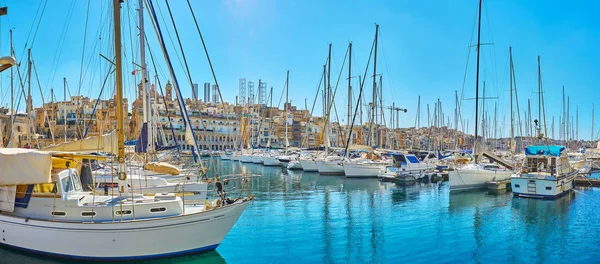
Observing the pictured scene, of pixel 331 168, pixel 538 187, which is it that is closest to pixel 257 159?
pixel 331 168

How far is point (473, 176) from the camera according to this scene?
93.0 feet

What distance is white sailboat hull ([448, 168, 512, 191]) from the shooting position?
90.9ft

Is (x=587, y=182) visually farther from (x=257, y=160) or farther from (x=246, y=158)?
(x=246, y=158)

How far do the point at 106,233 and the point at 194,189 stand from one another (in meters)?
10.2

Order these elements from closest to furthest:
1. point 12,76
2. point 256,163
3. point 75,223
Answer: point 75,223, point 12,76, point 256,163

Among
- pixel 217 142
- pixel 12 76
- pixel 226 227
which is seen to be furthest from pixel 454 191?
pixel 217 142

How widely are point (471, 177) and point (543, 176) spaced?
478cm

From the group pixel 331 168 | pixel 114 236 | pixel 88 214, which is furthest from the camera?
pixel 331 168

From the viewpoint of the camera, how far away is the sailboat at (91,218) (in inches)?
415

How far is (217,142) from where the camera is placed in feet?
352

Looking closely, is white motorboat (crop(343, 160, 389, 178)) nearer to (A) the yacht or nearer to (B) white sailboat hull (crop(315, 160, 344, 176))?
(A) the yacht

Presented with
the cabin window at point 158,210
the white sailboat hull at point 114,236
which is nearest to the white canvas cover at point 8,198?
the white sailboat hull at point 114,236

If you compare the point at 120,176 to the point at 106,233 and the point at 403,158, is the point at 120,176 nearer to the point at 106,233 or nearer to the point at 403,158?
the point at 106,233

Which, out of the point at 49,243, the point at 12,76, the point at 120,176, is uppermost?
the point at 12,76
